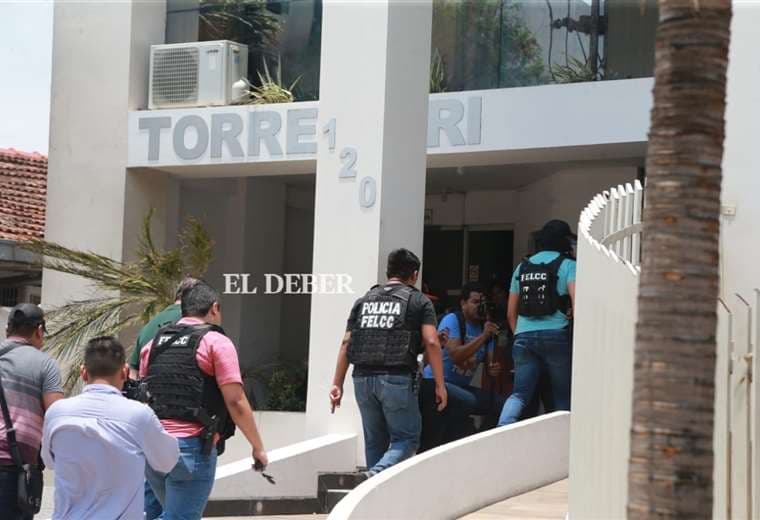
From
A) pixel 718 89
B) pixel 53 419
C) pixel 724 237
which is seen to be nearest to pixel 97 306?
pixel 724 237

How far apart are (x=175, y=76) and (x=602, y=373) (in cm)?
950

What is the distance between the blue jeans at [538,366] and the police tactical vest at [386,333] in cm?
108

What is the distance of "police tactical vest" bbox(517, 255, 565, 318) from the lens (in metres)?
9.71

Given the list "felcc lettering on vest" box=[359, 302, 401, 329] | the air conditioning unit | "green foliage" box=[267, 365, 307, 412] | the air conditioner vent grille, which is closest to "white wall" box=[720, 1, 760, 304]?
"felcc lettering on vest" box=[359, 302, 401, 329]

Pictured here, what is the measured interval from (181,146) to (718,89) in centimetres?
1167

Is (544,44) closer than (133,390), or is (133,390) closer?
(133,390)

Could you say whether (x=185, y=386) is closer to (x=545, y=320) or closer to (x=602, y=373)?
(x=602, y=373)

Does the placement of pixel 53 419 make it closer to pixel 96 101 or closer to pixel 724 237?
pixel 724 237

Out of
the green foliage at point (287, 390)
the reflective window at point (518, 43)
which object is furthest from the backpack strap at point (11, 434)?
the green foliage at point (287, 390)

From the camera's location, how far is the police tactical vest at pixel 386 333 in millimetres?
9023

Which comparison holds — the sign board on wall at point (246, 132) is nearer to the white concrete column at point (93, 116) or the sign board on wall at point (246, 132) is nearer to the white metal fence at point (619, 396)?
the white concrete column at point (93, 116)

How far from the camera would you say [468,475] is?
8.88m

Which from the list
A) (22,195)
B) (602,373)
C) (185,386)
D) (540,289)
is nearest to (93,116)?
(22,195)

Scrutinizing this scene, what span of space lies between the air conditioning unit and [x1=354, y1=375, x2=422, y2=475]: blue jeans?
21.7ft
